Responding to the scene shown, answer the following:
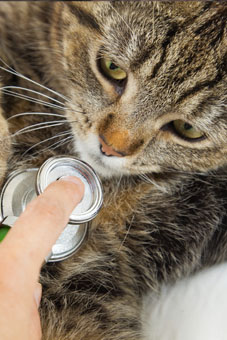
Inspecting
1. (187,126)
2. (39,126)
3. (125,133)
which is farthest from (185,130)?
(39,126)

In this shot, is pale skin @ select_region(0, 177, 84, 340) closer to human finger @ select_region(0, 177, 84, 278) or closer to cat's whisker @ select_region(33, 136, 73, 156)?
human finger @ select_region(0, 177, 84, 278)

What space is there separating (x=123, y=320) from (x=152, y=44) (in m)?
0.68

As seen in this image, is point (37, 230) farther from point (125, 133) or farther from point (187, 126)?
point (187, 126)

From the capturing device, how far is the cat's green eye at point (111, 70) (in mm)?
960

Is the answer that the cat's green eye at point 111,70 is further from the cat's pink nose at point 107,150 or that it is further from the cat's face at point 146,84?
the cat's pink nose at point 107,150

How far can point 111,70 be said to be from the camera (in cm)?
98

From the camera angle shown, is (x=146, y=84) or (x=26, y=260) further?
(x=146, y=84)

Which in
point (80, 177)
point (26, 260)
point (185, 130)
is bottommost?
point (26, 260)

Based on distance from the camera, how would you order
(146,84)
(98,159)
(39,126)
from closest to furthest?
(146,84)
(98,159)
(39,126)

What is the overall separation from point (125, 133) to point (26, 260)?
1.28ft

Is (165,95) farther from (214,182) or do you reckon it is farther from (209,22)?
(214,182)

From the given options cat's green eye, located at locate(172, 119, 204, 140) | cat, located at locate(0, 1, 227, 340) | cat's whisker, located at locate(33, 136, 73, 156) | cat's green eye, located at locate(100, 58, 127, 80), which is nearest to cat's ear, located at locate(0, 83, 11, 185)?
cat, located at locate(0, 1, 227, 340)

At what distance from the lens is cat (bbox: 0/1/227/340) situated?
88cm

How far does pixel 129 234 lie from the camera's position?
113cm
